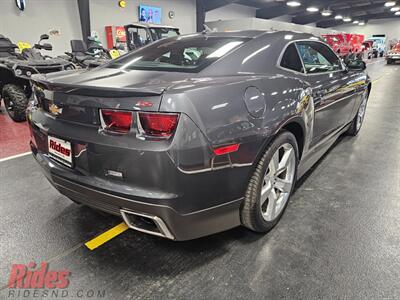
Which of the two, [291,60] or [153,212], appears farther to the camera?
[291,60]

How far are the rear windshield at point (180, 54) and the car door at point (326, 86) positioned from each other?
71cm

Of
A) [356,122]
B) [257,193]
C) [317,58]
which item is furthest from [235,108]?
[356,122]

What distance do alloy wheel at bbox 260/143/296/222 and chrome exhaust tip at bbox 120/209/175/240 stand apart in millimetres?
641

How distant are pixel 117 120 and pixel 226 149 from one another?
54cm

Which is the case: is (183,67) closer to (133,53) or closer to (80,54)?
(133,53)

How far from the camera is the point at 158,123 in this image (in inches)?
51.4

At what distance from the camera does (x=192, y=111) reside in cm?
132

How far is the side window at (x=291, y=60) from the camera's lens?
6.73 ft

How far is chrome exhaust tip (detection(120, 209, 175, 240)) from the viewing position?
1.43 metres

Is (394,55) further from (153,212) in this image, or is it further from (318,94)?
(153,212)

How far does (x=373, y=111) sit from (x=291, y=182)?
15.2ft

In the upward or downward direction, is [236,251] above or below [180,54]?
below

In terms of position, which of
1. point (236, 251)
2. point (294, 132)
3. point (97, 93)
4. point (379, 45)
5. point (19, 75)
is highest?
point (379, 45)

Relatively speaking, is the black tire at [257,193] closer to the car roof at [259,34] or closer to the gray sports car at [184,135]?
the gray sports car at [184,135]
